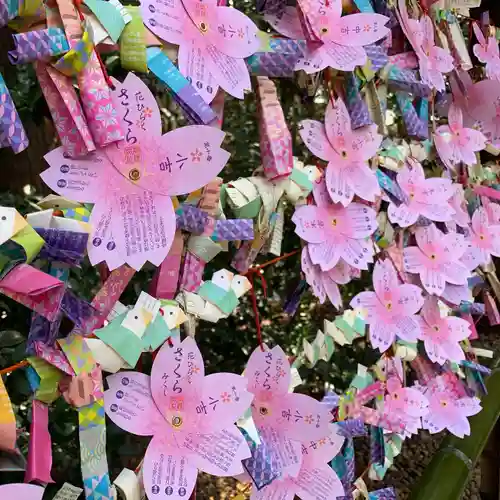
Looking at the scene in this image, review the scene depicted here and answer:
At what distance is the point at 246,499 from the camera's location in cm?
60

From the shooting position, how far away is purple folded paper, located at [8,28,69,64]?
12.5 inches

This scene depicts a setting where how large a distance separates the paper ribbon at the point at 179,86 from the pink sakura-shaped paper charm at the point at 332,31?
0.14m

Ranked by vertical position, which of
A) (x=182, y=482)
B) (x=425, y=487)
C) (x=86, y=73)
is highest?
(x=86, y=73)

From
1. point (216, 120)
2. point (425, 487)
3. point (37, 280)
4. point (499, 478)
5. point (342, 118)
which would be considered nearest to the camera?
point (37, 280)

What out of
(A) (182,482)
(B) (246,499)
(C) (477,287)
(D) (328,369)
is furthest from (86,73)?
(C) (477,287)

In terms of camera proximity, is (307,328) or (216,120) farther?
(307,328)

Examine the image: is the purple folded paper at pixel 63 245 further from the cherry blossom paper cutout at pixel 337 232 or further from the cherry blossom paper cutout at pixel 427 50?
the cherry blossom paper cutout at pixel 427 50

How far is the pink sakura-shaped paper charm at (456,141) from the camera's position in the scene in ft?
2.45

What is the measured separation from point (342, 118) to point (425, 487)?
48cm

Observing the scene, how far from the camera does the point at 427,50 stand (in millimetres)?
680

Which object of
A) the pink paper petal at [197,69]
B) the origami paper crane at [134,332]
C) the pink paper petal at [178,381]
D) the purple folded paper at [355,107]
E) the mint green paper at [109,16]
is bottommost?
the pink paper petal at [178,381]

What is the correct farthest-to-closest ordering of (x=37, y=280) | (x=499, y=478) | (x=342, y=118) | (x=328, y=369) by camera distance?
1. (x=499, y=478)
2. (x=328, y=369)
3. (x=342, y=118)
4. (x=37, y=280)

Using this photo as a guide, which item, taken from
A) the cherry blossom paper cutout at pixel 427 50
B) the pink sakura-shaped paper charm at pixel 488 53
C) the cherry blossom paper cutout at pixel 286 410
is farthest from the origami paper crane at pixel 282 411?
the pink sakura-shaped paper charm at pixel 488 53

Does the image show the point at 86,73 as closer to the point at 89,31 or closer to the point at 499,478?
the point at 89,31
